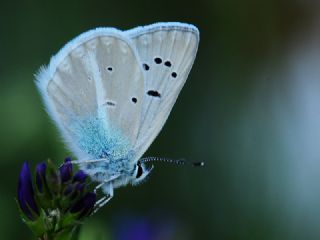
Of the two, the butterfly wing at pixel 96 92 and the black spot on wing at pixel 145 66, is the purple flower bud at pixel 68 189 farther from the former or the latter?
the black spot on wing at pixel 145 66

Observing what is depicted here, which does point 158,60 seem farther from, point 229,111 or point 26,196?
point 229,111

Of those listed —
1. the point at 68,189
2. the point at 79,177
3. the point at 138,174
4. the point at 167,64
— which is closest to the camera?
the point at 68,189

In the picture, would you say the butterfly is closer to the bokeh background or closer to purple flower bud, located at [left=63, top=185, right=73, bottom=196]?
purple flower bud, located at [left=63, top=185, right=73, bottom=196]

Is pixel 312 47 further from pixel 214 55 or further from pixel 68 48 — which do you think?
pixel 68 48

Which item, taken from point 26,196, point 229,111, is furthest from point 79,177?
point 229,111

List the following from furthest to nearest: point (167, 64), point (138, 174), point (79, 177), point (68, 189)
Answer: point (167, 64) < point (138, 174) < point (79, 177) < point (68, 189)

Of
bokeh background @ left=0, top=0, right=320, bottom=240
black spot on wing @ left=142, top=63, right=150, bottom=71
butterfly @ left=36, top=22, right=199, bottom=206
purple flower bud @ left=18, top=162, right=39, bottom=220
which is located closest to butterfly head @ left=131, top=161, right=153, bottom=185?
butterfly @ left=36, top=22, right=199, bottom=206
